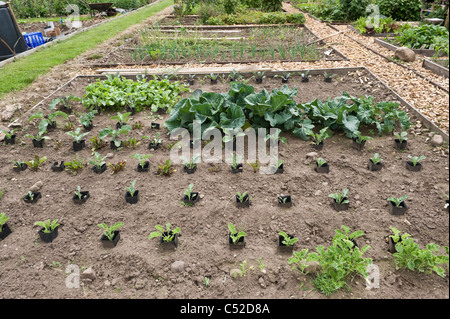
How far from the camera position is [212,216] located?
8.99 feet

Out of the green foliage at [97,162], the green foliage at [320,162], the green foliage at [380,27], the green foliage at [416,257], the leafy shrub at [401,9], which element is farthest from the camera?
the leafy shrub at [401,9]

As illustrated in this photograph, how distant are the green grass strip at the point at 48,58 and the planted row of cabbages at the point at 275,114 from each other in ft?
12.9

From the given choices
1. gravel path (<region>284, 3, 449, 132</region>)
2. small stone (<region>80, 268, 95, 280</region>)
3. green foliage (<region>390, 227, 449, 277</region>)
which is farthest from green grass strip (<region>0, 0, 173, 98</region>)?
gravel path (<region>284, 3, 449, 132</region>)

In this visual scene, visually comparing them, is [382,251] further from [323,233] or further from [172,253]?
[172,253]

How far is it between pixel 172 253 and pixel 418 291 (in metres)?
1.64

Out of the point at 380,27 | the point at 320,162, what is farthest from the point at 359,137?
the point at 380,27

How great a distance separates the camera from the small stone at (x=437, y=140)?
3318 millimetres

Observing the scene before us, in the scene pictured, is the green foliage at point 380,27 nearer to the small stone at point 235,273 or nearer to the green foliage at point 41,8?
the small stone at point 235,273

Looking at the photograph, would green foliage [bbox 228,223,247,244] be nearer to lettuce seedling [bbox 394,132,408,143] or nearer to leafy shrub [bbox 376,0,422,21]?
lettuce seedling [bbox 394,132,408,143]

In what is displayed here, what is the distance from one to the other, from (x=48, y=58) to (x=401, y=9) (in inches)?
457

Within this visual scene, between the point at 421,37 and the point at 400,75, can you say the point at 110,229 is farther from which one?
the point at 421,37

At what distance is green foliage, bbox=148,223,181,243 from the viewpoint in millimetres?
2350

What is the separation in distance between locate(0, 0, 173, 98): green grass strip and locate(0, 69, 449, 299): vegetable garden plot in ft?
8.74

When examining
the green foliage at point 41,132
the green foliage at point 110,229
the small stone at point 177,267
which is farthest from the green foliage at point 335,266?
the green foliage at point 41,132
